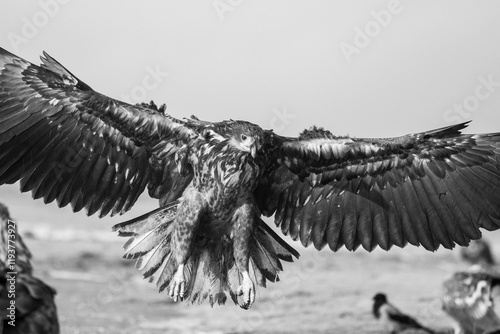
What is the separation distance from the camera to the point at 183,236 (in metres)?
7.50

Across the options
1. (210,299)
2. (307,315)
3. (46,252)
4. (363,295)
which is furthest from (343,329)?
(46,252)

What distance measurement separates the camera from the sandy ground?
10.5 meters

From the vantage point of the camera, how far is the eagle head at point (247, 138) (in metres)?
7.49

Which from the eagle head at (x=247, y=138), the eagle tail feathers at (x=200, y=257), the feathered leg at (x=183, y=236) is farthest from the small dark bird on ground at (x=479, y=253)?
the feathered leg at (x=183, y=236)

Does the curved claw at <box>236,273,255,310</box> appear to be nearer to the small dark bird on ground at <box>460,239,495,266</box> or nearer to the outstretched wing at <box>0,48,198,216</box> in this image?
the outstretched wing at <box>0,48,198,216</box>

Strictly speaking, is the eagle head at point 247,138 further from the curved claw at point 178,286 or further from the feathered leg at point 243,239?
the curved claw at point 178,286

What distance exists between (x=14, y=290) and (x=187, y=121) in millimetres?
1663

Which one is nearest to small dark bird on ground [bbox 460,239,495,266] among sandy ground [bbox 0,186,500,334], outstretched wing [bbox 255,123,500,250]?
sandy ground [bbox 0,186,500,334]

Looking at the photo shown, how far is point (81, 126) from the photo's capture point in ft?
25.2

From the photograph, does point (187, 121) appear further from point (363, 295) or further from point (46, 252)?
point (46, 252)

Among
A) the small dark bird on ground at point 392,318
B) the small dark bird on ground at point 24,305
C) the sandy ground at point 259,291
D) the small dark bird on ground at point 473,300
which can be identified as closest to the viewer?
the small dark bird on ground at point 24,305

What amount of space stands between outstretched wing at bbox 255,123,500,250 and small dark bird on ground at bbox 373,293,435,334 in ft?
4.93

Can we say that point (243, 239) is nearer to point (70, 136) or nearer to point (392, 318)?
point (70, 136)

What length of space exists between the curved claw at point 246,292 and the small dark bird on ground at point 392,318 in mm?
2252
